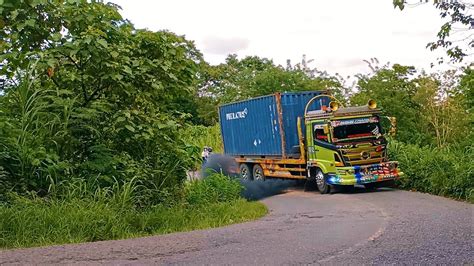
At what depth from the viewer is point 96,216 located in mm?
8125

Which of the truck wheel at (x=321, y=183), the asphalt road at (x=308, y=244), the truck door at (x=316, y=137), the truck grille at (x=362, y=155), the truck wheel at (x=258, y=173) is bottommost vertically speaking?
the asphalt road at (x=308, y=244)

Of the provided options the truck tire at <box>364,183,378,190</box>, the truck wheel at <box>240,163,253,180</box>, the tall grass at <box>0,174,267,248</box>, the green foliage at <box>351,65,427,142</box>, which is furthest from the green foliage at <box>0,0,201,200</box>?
the green foliage at <box>351,65,427,142</box>

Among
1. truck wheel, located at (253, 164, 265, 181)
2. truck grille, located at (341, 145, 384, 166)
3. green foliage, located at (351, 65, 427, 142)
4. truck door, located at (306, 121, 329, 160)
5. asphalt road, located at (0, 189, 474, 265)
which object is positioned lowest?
asphalt road, located at (0, 189, 474, 265)

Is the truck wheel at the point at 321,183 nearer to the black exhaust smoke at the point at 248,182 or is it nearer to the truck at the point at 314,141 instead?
the truck at the point at 314,141

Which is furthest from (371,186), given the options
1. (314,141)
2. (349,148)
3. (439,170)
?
(439,170)

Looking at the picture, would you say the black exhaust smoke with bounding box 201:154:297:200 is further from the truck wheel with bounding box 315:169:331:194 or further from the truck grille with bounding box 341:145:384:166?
the truck grille with bounding box 341:145:384:166

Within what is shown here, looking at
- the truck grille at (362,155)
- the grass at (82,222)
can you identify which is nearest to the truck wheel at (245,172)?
the truck grille at (362,155)

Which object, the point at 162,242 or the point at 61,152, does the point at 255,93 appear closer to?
the point at 61,152

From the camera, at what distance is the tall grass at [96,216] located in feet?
24.3

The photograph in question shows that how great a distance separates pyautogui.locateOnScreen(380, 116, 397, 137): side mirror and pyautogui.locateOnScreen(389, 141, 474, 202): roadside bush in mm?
789

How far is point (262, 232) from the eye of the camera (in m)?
8.66

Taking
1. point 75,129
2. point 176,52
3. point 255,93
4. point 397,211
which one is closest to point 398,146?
point 397,211

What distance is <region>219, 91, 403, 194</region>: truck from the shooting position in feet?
51.4

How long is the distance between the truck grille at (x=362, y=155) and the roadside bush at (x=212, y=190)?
3.35 m
